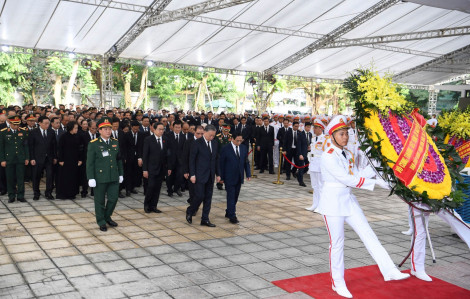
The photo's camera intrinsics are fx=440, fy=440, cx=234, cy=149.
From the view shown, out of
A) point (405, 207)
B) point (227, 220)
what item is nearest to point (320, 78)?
point (405, 207)

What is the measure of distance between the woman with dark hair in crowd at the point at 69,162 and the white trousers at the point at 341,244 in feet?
20.0

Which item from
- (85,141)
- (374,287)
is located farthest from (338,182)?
(85,141)

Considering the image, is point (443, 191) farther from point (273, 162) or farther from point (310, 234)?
point (273, 162)

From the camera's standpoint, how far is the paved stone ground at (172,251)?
15.6 ft

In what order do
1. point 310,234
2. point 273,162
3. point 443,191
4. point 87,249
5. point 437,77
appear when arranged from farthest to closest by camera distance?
point 437,77 → point 273,162 → point 310,234 → point 87,249 → point 443,191

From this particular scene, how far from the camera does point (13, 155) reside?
850 cm

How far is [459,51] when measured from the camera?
24078 mm

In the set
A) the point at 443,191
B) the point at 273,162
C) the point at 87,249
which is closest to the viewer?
the point at 443,191

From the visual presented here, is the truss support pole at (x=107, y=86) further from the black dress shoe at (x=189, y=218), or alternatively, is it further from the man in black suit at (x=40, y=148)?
the black dress shoe at (x=189, y=218)

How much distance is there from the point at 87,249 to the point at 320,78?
76.4ft

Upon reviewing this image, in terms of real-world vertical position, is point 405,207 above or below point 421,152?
below

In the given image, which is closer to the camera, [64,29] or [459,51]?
[64,29]

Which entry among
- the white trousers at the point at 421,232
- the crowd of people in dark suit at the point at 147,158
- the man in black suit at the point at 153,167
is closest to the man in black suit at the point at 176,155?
the crowd of people in dark suit at the point at 147,158

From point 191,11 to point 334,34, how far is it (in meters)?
7.61
